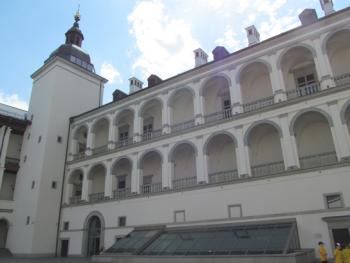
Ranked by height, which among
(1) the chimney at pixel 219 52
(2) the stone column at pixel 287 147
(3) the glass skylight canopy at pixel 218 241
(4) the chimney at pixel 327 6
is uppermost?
(4) the chimney at pixel 327 6

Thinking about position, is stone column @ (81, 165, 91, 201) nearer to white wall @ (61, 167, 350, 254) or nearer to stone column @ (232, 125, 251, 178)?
white wall @ (61, 167, 350, 254)

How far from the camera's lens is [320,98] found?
1719cm

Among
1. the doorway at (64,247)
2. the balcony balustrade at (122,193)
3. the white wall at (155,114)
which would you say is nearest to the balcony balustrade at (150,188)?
the balcony balustrade at (122,193)

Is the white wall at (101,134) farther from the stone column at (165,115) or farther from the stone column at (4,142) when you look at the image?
the stone column at (4,142)

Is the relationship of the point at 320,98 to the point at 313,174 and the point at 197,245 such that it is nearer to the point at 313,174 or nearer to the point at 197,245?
the point at 313,174

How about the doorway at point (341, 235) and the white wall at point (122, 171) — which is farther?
the white wall at point (122, 171)

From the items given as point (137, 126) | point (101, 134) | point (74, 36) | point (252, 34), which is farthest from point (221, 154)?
point (74, 36)

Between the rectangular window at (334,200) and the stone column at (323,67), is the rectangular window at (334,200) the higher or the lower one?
the lower one

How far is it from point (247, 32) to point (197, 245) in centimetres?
1633

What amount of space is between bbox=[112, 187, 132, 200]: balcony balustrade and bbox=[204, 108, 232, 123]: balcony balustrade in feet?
26.6

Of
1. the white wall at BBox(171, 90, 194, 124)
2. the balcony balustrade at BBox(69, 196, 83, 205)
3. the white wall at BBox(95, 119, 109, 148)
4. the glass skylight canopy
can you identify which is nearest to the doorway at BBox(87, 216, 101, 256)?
the balcony balustrade at BBox(69, 196, 83, 205)

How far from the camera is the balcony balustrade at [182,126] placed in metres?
22.3

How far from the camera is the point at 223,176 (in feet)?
65.0

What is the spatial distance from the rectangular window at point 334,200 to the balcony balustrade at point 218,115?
7.68 m
